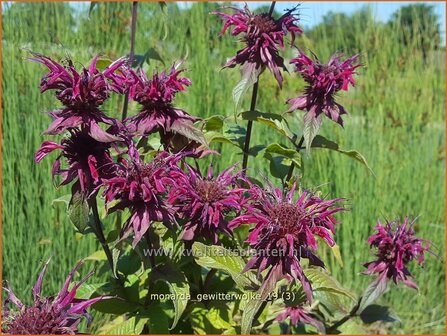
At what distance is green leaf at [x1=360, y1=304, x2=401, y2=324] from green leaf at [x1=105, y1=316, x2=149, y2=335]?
25.9 inches

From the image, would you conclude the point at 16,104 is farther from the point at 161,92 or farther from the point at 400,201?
the point at 400,201

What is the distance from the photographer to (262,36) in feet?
4.21

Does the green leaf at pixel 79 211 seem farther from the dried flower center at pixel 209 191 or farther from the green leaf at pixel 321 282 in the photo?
the green leaf at pixel 321 282

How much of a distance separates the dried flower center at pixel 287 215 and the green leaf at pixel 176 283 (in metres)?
0.26

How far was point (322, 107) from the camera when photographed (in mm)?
1313

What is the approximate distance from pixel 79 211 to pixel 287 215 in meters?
0.42

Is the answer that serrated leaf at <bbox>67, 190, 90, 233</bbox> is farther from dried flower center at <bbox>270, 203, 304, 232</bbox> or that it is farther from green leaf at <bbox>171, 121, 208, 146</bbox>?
dried flower center at <bbox>270, 203, 304, 232</bbox>

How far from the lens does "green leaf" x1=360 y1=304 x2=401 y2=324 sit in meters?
1.49

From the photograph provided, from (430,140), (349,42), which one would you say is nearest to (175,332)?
(430,140)

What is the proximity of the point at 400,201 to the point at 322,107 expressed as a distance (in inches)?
57.4

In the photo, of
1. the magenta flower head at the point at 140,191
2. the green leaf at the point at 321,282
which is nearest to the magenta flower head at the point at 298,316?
the green leaf at the point at 321,282

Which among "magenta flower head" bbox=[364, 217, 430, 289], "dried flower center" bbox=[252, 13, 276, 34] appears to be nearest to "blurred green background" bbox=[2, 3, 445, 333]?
"magenta flower head" bbox=[364, 217, 430, 289]

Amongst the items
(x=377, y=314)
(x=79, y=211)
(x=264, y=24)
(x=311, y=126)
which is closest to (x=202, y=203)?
(x=79, y=211)

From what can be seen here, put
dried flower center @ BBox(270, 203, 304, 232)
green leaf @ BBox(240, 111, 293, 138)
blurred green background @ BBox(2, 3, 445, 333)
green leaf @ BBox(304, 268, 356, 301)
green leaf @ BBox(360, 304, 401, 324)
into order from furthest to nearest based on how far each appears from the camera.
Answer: blurred green background @ BBox(2, 3, 445, 333)
green leaf @ BBox(360, 304, 401, 324)
green leaf @ BBox(240, 111, 293, 138)
green leaf @ BBox(304, 268, 356, 301)
dried flower center @ BBox(270, 203, 304, 232)
